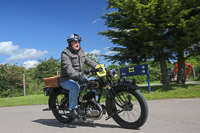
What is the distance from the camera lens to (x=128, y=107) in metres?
3.82

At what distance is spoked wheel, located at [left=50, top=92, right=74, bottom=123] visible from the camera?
457 centimetres

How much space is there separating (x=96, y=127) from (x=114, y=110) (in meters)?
0.53

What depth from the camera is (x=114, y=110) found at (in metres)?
4.05

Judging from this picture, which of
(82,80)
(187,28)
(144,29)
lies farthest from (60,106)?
(187,28)

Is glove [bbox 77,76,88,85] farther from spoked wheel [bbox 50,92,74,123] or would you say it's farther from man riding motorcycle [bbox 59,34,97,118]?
spoked wheel [bbox 50,92,74,123]

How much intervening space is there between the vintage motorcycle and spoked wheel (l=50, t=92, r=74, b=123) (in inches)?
19.2

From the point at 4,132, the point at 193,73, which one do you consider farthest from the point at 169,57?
the point at 193,73

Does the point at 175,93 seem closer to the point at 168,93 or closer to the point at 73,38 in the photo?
the point at 168,93

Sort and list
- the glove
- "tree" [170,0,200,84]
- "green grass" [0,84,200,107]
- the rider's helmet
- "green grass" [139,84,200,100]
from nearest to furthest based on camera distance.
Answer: the glove, the rider's helmet, "green grass" [139,84,200,100], "green grass" [0,84,200,107], "tree" [170,0,200,84]

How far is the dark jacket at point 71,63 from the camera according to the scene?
13.3 ft

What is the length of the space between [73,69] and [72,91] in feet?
1.53

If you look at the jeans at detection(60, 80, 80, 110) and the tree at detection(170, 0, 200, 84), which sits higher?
the tree at detection(170, 0, 200, 84)

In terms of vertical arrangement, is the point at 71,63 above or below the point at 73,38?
below

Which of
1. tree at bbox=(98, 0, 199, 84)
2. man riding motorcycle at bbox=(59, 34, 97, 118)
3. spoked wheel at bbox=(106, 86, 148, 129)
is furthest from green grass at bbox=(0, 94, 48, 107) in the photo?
spoked wheel at bbox=(106, 86, 148, 129)
